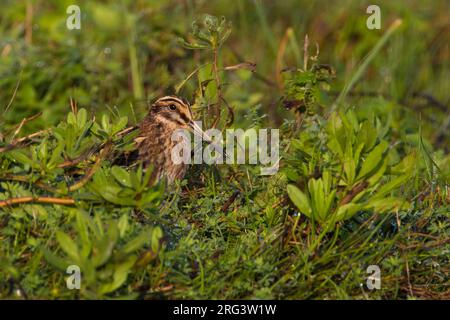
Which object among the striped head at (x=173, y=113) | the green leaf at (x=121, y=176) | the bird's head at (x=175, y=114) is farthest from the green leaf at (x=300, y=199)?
the striped head at (x=173, y=113)

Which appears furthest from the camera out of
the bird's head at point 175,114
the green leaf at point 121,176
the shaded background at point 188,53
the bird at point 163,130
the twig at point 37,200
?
the shaded background at point 188,53

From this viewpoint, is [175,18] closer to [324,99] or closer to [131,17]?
[131,17]

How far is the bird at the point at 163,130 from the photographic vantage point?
5691 millimetres

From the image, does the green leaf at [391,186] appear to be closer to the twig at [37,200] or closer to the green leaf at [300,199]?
the green leaf at [300,199]

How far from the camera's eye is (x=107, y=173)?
187 inches

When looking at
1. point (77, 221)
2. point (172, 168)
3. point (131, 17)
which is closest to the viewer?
point (77, 221)

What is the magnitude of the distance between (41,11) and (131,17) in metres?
1.40

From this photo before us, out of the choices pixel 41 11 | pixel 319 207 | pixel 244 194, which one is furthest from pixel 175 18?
pixel 319 207

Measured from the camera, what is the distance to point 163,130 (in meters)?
5.94

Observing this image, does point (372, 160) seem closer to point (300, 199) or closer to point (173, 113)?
point (300, 199)

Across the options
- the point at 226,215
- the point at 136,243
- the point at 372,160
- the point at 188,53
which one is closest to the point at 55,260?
the point at 136,243

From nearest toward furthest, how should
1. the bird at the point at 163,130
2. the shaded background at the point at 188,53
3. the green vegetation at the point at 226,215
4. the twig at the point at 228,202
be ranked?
the green vegetation at the point at 226,215
the twig at the point at 228,202
the bird at the point at 163,130
the shaded background at the point at 188,53
